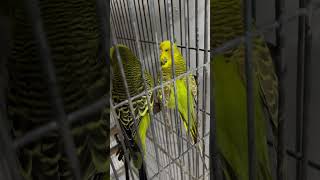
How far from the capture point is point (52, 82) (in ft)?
0.34

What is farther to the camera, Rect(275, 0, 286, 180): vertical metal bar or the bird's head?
the bird's head

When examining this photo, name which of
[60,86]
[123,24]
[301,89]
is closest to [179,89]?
[123,24]

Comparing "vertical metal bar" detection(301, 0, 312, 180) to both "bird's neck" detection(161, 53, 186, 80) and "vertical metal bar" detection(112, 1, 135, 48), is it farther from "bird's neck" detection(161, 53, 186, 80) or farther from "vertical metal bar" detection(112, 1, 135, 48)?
"vertical metal bar" detection(112, 1, 135, 48)

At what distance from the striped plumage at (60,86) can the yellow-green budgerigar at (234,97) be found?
0.08 metres

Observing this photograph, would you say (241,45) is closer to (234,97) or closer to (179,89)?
(234,97)

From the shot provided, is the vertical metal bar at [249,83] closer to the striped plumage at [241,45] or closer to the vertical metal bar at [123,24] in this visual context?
the striped plumage at [241,45]

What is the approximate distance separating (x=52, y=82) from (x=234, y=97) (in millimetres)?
124

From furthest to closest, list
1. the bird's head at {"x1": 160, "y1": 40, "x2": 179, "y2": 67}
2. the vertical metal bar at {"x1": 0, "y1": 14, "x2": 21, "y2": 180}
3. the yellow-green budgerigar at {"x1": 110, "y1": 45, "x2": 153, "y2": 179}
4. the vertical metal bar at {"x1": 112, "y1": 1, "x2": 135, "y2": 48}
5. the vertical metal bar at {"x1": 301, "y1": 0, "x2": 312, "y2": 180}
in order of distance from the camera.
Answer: the vertical metal bar at {"x1": 112, "y1": 1, "x2": 135, "y2": 48}
the bird's head at {"x1": 160, "y1": 40, "x2": 179, "y2": 67}
the yellow-green budgerigar at {"x1": 110, "y1": 45, "x2": 153, "y2": 179}
the vertical metal bar at {"x1": 301, "y1": 0, "x2": 312, "y2": 180}
the vertical metal bar at {"x1": 0, "y1": 14, "x2": 21, "y2": 180}

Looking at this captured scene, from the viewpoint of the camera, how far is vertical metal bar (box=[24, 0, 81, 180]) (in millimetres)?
94

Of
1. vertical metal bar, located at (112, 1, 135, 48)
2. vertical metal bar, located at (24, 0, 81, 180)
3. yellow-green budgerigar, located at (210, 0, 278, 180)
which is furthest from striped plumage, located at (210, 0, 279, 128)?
vertical metal bar, located at (112, 1, 135, 48)

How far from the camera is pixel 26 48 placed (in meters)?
0.12

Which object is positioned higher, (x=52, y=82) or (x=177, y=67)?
(x=52, y=82)

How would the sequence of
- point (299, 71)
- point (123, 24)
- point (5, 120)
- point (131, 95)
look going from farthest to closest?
point (123, 24) → point (131, 95) → point (299, 71) → point (5, 120)

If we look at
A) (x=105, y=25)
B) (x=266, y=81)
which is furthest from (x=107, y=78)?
(x=266, y=81)
